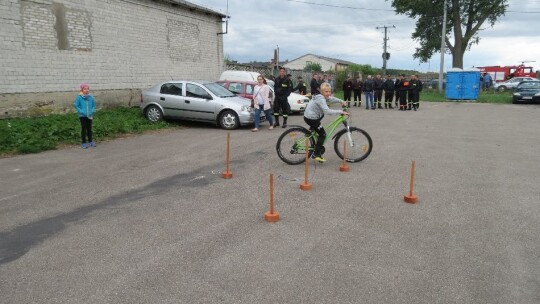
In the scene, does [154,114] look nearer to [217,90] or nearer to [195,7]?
[217,90]

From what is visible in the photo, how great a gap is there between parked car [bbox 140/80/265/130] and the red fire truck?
154 feet

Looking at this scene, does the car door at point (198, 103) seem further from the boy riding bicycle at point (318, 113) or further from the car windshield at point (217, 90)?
the boy riding bicycle at point (318, 113)

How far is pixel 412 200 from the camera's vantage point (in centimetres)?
556

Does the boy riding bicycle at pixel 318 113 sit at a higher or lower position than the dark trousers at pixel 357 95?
lower

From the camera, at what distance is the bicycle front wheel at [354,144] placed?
7.87 metres

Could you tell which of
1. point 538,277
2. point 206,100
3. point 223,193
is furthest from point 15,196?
point 206,100

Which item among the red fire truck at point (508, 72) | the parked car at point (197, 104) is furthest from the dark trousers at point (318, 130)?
the red fire truck at point (508, 72)

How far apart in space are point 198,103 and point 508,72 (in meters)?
50.7

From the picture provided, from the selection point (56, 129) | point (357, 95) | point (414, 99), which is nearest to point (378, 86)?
point (414, 99)

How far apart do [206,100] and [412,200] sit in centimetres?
851

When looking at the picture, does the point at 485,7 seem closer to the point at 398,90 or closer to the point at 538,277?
the point at 398,90

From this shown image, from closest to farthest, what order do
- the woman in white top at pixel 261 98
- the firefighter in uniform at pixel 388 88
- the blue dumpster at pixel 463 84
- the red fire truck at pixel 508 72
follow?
the woman in white top at pixel 261 98, the firefighter in uniform at pixel 388 88, the blue dumpster at pixel 463 84, the red fire truck at pixel 508 72

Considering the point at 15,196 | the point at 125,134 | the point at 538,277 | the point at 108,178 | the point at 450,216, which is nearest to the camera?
the point at 538,277

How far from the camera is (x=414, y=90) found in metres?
19.9
